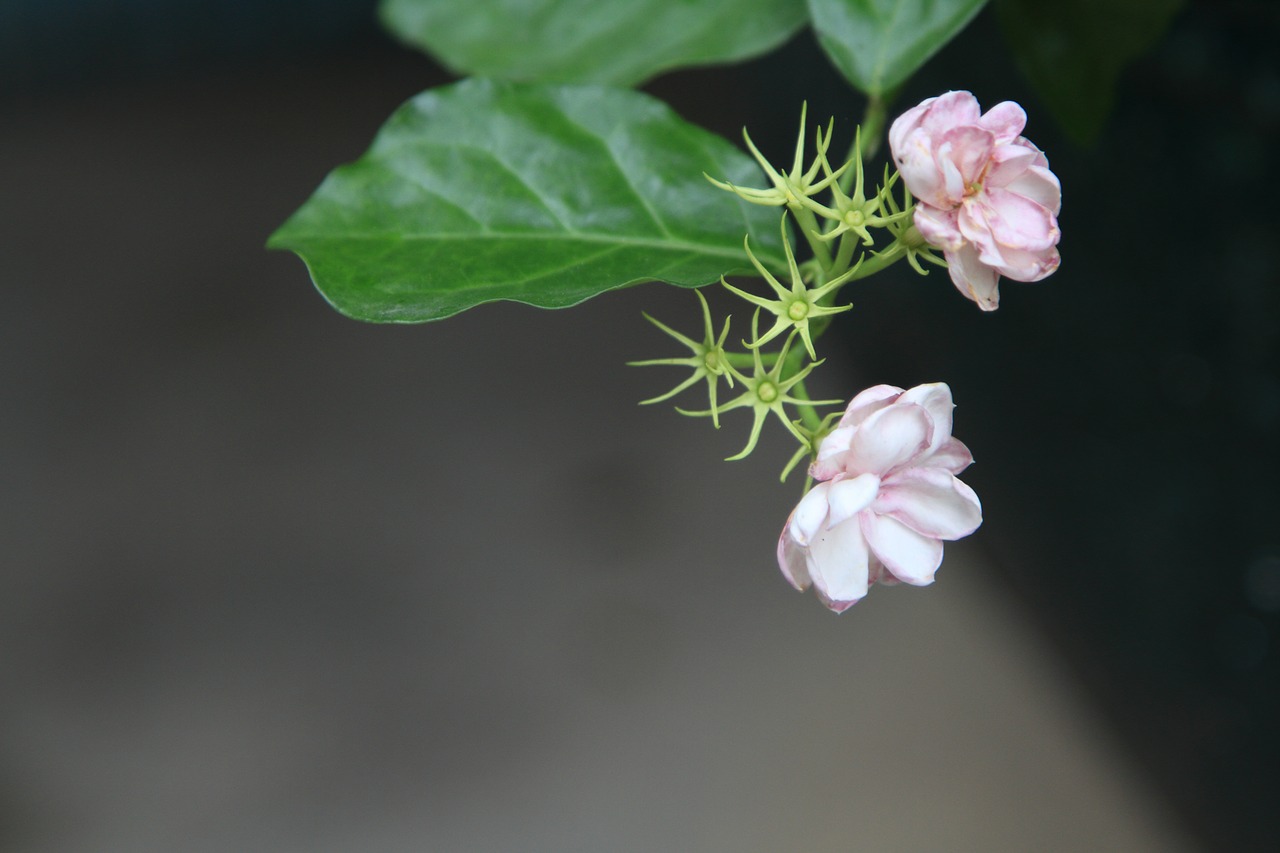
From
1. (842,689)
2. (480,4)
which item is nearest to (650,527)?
(842,689)

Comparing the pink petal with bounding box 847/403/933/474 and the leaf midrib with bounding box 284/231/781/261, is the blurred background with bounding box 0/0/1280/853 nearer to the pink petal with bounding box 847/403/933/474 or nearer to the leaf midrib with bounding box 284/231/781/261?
the leaf midrib with bounding box 284/231/781/261

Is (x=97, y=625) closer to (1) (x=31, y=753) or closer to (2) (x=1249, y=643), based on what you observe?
(1) (x=31, y=753)

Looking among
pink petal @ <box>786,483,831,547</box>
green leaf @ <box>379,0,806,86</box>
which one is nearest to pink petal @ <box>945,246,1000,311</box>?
pink petal @ <box>786,483,831,547</box>

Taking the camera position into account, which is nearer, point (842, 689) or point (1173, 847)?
point (1173, 847)

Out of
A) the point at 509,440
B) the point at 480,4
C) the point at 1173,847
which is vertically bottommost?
the point at 1173,847

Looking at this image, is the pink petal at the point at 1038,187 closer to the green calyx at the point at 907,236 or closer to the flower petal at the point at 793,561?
the green calyx at the point at 907,236

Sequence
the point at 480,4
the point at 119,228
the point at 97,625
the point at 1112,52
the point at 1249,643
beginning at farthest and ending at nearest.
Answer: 1. the point at 119,228
2. the point at 97,625
3. the point at 1249,643
4. the point at 480,4
5. the point at 1112,52

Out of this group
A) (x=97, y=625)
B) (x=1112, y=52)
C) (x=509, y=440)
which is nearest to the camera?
(x=1112, y=52)
